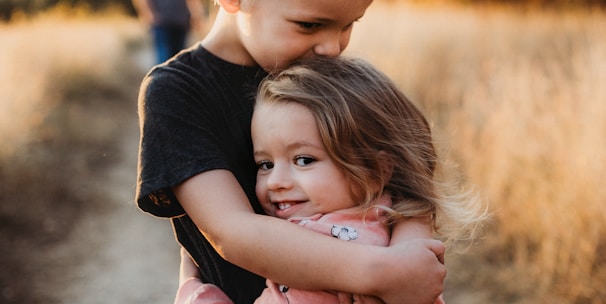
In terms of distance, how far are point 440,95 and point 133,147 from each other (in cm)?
339

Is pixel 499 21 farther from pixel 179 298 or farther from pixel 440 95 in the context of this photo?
pixel 179 298

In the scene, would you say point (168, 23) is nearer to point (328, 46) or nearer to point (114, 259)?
point (114, 259)

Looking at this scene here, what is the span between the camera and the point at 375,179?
1548mm

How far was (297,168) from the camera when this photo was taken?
4.86 feet

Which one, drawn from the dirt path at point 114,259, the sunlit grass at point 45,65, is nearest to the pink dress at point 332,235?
the dirt path at point 114,259

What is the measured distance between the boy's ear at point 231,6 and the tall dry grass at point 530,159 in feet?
2.65

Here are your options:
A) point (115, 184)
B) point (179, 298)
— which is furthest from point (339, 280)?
point (115, 184)

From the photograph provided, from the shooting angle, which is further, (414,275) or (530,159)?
(530,159)

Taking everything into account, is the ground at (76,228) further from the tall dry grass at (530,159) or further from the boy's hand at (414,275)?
the boy's hand at (414,275)

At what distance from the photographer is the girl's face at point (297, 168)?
1.47m

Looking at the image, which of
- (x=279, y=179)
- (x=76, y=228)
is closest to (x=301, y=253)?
(x=279, y=179)

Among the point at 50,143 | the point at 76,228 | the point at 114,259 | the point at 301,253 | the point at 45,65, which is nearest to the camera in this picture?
the point at 301,253

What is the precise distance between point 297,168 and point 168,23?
5.38 m

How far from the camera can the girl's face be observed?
147cm
